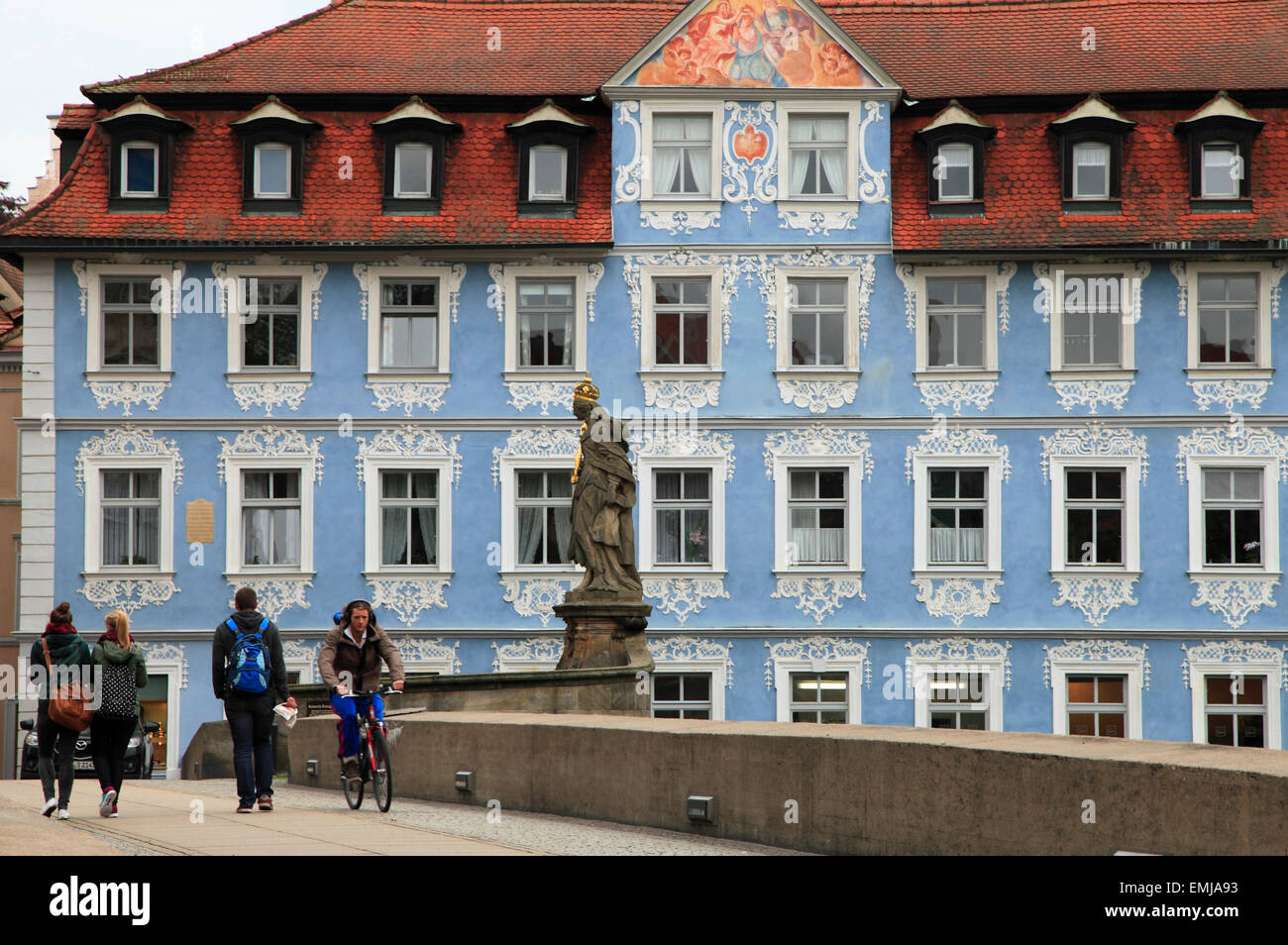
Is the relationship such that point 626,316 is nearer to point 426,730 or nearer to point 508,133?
point 508,133

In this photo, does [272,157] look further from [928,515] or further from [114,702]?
[114,702]

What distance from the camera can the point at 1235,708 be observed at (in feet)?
91.0

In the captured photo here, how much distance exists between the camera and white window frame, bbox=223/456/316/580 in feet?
92.7

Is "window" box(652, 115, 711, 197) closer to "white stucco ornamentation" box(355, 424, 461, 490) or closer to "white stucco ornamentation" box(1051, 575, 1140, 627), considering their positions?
"white stucco ornamentation" box(355, 424, 461, 490)

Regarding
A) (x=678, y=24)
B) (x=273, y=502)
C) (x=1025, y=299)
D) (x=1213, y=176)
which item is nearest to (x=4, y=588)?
(x=273, y=502)

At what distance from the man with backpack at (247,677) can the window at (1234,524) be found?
1875 centimetres

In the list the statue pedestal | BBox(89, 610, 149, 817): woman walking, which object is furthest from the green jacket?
the statue pedestal

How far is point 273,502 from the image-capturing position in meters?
28.5

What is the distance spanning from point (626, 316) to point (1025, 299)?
6348 mm

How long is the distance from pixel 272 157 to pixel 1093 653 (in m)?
15.3

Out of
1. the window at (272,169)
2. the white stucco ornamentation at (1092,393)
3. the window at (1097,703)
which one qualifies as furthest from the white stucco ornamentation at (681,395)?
the window at (1097,703)

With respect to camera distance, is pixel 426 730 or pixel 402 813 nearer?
pixel 402 813

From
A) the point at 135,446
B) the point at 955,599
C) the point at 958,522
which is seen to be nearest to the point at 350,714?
the point at 135,446

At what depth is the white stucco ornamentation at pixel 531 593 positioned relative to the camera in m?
28.3
